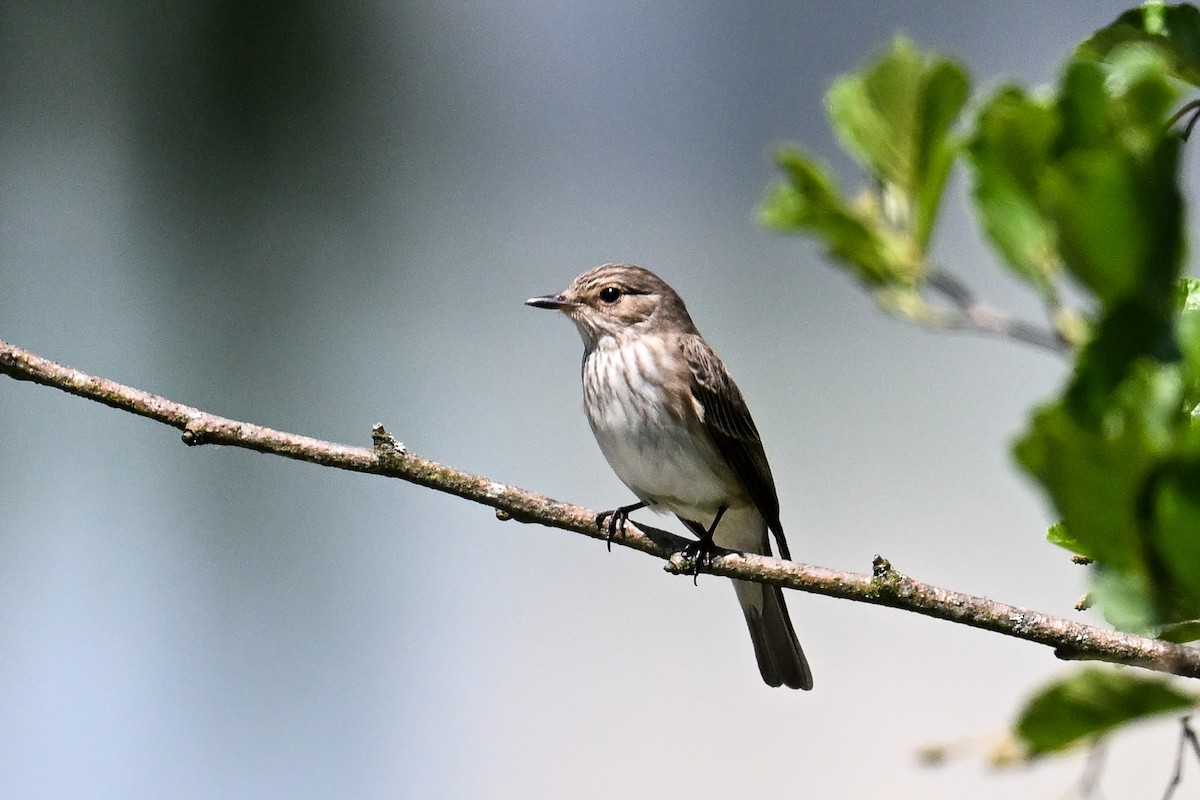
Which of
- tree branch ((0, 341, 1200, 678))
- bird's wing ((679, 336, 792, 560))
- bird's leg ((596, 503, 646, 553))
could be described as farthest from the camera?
bird's wing ((679, 336, 792, 560))

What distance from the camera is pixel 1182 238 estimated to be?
0.55 m

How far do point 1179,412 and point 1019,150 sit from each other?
15cm

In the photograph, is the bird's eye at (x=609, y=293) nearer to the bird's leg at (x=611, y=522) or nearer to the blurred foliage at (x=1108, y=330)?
the bird's leg at (x=611, y=522)

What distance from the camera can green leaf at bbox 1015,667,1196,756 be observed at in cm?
59

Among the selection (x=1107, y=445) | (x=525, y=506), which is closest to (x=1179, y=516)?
(x=1107, y=445)

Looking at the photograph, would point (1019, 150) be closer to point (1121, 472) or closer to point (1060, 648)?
point (1121, 472)

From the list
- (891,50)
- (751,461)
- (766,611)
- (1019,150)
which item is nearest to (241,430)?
(891,50)

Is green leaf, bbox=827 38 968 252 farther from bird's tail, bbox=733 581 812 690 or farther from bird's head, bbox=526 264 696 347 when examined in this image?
bird's tail, bbox=733 581 812 690

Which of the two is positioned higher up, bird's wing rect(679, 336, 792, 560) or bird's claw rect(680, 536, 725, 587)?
bird's wing rect(679, 336, 792, 560)

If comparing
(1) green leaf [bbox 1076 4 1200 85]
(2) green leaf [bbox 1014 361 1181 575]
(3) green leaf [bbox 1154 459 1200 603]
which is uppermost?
(1) green leaf [bbox 1076 4 1200 85]

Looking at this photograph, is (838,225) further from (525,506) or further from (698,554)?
(698,554)

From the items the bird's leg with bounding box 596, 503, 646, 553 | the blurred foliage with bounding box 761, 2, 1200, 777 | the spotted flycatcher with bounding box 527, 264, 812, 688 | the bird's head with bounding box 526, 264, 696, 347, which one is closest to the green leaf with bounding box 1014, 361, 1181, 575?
the blurred foliage with bounding box 761, 2, 1200, 777

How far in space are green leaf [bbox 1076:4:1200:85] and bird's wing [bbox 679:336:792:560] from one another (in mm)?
2454

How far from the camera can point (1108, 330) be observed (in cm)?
56
